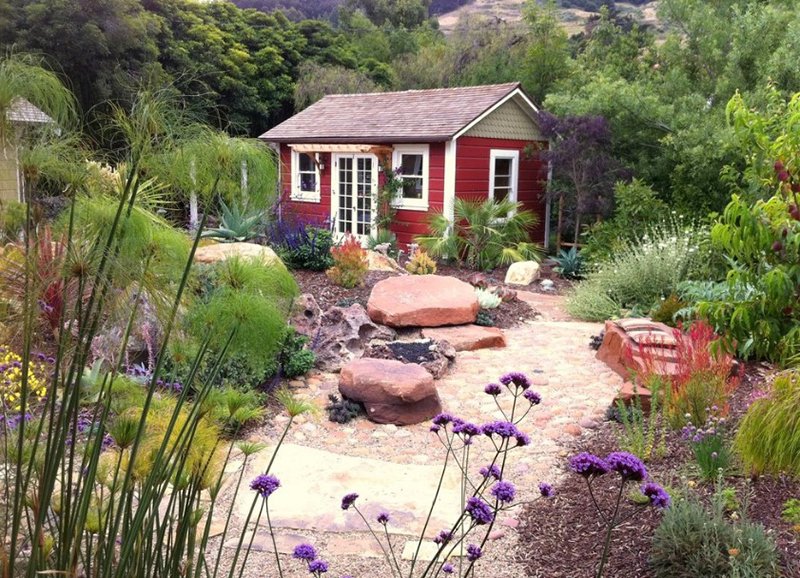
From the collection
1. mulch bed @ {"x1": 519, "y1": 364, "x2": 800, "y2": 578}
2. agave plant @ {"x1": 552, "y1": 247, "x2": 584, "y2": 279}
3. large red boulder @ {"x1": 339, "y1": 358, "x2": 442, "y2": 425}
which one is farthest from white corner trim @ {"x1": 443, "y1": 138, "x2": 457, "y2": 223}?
mulch bed @ {"x1": 519, "y1": 364, "x2": 800, "y2": 578}

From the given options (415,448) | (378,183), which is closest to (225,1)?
(378,183)

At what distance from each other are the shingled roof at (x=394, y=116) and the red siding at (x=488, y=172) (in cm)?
57

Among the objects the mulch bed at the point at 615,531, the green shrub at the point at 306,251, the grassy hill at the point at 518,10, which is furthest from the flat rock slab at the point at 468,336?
the grassy hill at the point at 518,10

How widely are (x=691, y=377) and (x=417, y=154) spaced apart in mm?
10161

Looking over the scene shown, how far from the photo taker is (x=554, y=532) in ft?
11.3

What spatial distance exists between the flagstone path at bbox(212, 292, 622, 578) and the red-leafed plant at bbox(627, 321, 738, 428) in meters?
0.51

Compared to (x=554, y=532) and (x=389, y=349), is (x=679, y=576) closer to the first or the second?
(x=554, y=532)

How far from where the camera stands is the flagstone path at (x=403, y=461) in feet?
11.1

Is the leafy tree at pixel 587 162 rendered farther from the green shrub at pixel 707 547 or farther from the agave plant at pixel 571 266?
the green shrub at pixel 707 547

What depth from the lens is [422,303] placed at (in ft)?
25.4

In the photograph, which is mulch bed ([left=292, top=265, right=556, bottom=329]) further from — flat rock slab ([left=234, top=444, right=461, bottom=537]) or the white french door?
the white french door

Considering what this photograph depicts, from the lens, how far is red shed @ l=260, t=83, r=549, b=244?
45.0 ft

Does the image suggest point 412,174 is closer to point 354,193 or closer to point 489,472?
point 354,193

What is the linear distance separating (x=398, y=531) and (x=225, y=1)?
26.9 metres
